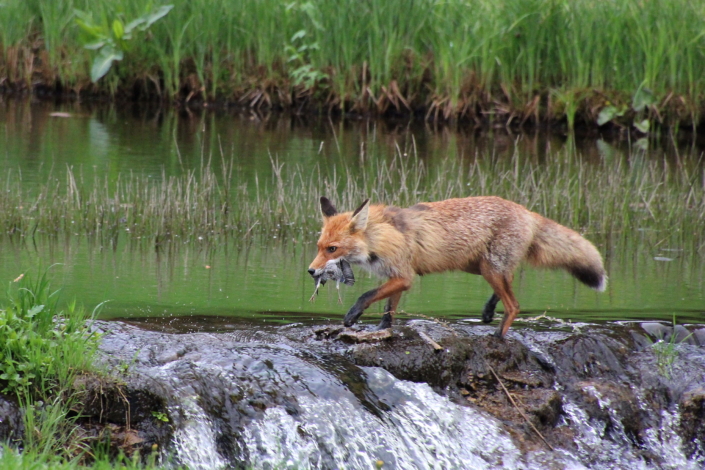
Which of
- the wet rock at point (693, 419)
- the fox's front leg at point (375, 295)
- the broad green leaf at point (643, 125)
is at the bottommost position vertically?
the wet rock at point (693, 419)

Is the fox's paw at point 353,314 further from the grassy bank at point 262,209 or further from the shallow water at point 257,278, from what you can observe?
the grassy bank at point 262,209

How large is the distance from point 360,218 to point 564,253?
1.65 metres

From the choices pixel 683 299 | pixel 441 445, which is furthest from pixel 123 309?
pixel 683 299

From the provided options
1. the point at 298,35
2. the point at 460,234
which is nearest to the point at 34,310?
the point at 460,234

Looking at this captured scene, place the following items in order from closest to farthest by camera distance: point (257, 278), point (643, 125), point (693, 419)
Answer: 1. point (693, 419)
2. point (257, 278)
3. point (643, 125)

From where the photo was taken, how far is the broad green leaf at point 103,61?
18.5 m

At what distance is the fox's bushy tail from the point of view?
6559 mm

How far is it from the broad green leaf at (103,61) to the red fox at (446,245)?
13.5 metres

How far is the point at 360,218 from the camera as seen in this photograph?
5.86 metres

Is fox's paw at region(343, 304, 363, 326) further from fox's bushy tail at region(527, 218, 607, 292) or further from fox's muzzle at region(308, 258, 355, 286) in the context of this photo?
fox's bushy tail at region(527, 218, 607, 292)

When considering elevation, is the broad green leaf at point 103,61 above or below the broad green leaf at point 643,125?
above

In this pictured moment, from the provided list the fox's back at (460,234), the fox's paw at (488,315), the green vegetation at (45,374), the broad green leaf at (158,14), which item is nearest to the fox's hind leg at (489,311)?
the fox's paw at (488,315)

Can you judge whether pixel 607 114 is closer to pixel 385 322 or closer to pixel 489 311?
pixel 489 311

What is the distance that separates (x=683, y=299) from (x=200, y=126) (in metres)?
11.2
